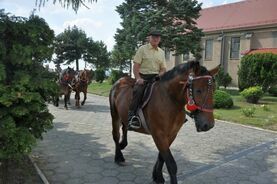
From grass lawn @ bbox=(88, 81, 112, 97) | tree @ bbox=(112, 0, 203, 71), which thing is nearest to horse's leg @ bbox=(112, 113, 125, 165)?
grass lawn @ bbox=(88, 81, 112, 97)

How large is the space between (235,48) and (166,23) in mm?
14568

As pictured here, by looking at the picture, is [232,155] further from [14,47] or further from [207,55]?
[207,55]

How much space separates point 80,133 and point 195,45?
18.5 metres

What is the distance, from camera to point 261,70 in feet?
66.8

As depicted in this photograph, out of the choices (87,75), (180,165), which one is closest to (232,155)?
(180,165)

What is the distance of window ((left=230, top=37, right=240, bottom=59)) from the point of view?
37375 mm

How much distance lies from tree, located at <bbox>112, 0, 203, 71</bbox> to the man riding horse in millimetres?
19526

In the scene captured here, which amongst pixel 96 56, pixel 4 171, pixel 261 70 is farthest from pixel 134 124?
pixel 96 56

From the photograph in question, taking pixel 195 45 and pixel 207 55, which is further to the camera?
pixel 207 55

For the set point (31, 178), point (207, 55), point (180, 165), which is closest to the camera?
point (31, 178)

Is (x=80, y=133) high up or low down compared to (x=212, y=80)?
down

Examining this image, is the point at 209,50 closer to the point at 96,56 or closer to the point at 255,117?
the point at 96,56

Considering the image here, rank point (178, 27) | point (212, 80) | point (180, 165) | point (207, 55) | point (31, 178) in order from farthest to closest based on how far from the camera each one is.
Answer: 1. point (207, 55)
2. point (178, 27)
3. point (180, 165)
4. point (31, 178)
5. point (212, 80)

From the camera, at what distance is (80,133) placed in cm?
1003
